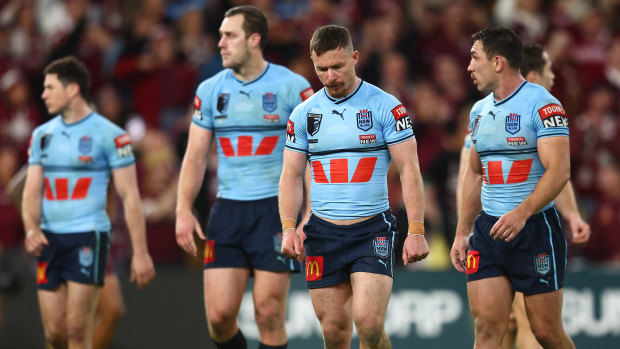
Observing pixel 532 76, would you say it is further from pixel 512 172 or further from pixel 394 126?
pixel 394 126

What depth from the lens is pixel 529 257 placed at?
7074mm

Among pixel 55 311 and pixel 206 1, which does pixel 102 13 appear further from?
pixel 55 311

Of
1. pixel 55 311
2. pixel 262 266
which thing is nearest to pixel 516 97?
pixel 262 266

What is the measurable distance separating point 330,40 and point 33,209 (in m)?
3.47

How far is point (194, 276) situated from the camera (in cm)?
1179

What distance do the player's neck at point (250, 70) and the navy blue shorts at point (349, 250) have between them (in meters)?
1.80

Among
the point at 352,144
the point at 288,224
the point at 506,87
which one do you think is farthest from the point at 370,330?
the point at 506,87

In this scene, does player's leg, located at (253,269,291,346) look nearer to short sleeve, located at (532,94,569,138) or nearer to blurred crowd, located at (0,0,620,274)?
short sleeve, located at (532,94,569,138)

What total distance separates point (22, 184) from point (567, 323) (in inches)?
255

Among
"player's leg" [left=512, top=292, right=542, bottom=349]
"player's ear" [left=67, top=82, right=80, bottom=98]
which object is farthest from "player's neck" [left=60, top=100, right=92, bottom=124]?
"player's leg" [left=512, top=292, right=542, bottom=349]

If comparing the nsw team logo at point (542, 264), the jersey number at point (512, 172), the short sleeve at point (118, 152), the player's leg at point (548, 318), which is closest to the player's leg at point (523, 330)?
the player's leg at point (548, 318)

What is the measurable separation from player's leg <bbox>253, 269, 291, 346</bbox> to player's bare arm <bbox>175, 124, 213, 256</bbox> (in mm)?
630

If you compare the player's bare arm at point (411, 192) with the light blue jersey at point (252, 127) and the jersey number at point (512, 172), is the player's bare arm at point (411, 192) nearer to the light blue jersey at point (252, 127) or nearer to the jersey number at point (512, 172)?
the jersey number at point (512, 172)

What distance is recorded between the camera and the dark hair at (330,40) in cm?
677
